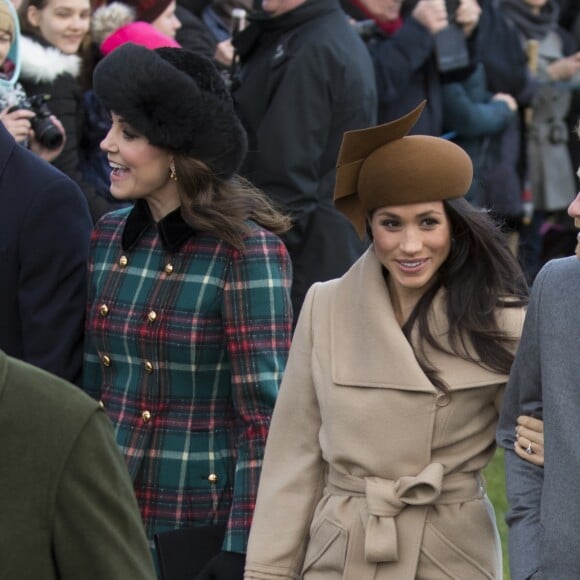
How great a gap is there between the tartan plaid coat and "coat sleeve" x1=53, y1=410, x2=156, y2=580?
1770 mm

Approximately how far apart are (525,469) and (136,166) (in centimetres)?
144

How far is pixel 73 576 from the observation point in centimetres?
260

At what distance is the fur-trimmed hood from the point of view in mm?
6672

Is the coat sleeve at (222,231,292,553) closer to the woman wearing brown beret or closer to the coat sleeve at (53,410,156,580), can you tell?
the woman wearing brown beret

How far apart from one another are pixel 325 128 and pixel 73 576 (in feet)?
14.6

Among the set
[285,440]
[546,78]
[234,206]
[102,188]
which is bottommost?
[546,78]

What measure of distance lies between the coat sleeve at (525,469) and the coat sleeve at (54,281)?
1.35 m

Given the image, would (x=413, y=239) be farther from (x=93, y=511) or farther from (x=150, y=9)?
(x=150, y=9)

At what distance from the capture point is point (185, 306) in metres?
4.45

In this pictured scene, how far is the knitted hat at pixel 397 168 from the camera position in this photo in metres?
4.19

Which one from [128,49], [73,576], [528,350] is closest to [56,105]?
[128,49]

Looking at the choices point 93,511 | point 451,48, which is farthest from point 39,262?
point 451,48

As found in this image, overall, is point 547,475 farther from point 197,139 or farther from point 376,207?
point 197,139

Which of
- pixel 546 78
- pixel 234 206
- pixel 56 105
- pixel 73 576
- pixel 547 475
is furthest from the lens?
pixel 546 78
